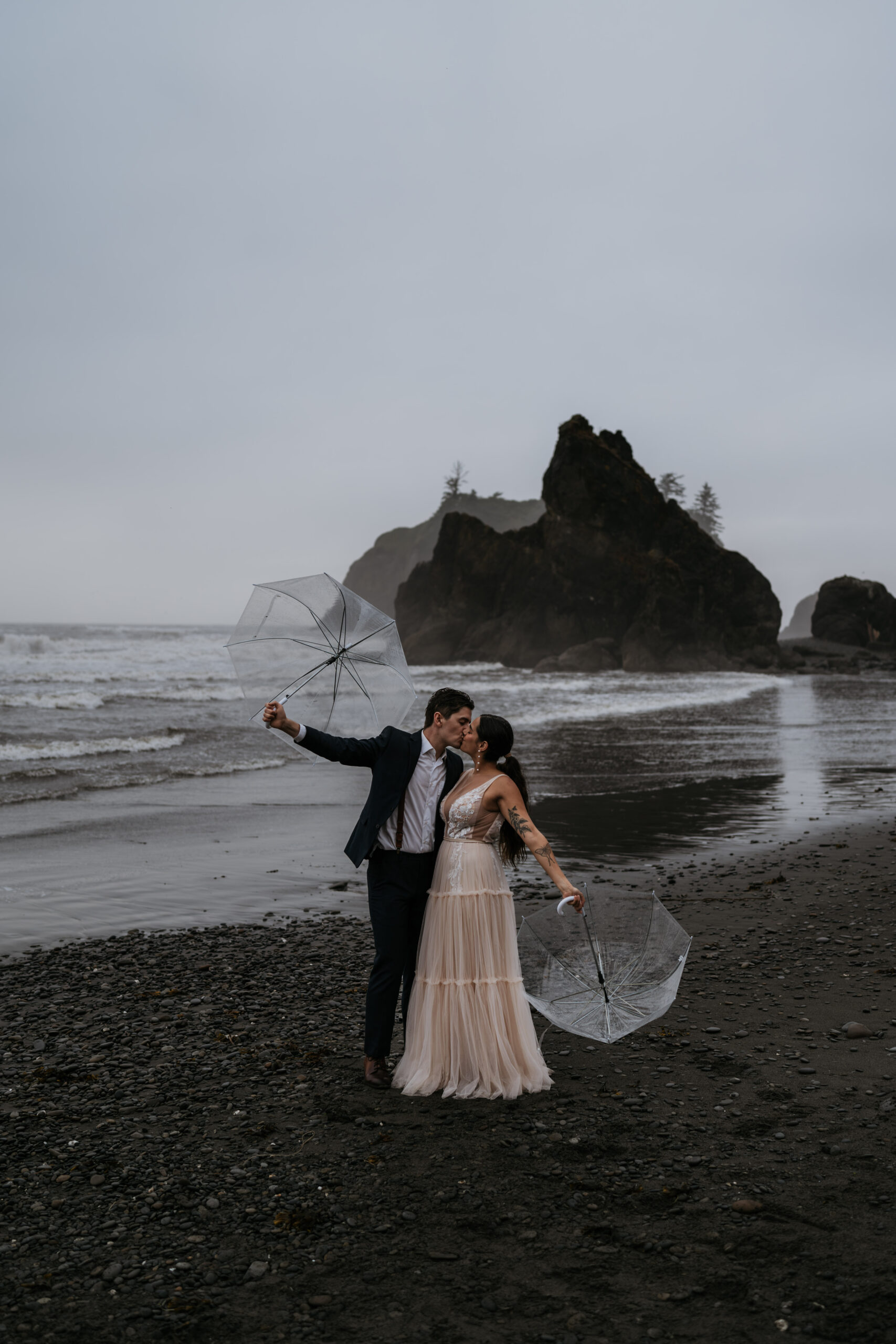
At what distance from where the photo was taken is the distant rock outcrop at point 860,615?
8388cm

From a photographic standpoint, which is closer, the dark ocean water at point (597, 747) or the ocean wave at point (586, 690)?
the dark ocean water at point (597, 747)

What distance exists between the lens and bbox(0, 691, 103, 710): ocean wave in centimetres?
2666

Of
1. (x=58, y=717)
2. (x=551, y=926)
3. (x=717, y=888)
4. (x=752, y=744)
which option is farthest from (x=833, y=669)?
(x=551, y=926)

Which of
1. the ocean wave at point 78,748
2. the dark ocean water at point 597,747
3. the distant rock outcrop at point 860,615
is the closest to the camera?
the dark ocean water at point 597,747

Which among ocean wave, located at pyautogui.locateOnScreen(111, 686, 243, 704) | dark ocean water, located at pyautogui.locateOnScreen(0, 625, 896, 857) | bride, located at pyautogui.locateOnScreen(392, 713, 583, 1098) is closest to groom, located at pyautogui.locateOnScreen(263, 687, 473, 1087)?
bride, located at pyautogui.locateOnScreen(392, 713, 583, 1098)

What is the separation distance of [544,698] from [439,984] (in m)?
32.4

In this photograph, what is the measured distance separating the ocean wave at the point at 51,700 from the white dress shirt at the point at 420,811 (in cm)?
2389

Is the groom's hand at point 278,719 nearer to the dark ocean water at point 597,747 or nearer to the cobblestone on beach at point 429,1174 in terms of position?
the cobblestone on beach at point 429,1174

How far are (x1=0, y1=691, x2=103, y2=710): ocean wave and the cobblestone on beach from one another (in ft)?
71.5

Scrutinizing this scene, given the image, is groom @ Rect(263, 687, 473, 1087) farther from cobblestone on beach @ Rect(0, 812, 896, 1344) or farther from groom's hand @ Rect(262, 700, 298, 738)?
cobblestone on beach @ Rect(0, 812, 896, 1344)

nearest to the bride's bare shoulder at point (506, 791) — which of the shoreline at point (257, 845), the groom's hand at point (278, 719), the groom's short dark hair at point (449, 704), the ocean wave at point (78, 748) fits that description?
the groom's short dark hair at point (449, 704)

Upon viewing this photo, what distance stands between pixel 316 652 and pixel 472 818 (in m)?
1.27

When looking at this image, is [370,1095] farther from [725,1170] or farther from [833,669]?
[833,669]

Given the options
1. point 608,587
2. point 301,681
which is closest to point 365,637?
point 301,681
